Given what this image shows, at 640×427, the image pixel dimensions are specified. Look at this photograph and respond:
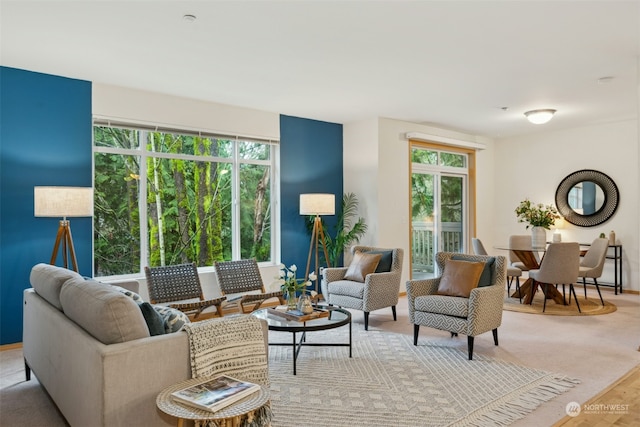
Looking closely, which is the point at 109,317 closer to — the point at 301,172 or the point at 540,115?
the point at 301,172

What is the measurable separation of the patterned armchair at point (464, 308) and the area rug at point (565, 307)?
1.76 metres

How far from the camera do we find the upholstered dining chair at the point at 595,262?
5777 mm

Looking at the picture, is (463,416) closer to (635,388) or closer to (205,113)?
(635,388)

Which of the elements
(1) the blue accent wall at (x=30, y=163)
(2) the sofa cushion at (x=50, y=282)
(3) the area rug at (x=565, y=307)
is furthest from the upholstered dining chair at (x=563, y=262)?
(1) the blue accent wall at (x=30, y=163)

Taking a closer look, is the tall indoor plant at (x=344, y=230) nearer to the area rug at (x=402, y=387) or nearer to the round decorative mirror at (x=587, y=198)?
the area rug at (x=402, y=387)

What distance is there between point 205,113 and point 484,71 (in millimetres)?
3136

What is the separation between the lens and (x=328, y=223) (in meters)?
6.71

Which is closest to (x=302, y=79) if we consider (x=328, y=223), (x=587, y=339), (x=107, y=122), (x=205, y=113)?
(x=205, y=113)

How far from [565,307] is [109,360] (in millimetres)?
5465

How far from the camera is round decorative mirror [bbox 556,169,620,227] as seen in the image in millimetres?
7066

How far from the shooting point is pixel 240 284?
5246mm

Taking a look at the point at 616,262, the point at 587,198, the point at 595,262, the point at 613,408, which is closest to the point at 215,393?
the point at 613,408

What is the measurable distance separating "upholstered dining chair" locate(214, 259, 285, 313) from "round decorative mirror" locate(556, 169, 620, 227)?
16.8 feet

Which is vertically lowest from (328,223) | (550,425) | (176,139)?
(550,425)
